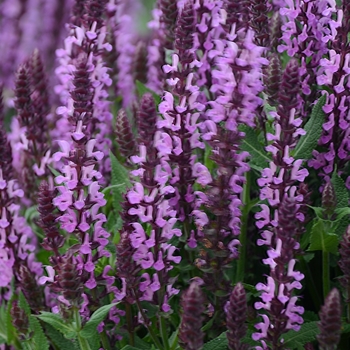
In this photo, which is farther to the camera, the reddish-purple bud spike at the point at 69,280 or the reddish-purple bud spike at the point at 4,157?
the reddish-purple bud spike at the point at 4,157

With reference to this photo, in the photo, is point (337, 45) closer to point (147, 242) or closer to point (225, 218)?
point (225, 218)

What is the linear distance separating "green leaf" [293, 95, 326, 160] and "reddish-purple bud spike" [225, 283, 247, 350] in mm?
447

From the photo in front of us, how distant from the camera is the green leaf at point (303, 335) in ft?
5.03

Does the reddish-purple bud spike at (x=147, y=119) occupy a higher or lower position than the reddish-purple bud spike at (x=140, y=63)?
lower

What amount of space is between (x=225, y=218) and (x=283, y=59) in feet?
2.36

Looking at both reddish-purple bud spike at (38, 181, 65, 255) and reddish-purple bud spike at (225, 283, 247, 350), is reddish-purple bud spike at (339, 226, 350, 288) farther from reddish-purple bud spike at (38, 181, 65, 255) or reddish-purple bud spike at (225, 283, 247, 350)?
reddish-purple bud spike at (38, 181, 65, 255)

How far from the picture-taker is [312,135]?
1598 mm

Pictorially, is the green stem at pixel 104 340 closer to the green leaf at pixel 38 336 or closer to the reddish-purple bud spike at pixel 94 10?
the green leaf at pixel 38 336

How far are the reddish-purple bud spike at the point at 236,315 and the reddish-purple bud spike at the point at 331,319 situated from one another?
0.51 feet

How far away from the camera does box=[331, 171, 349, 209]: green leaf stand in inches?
64.4

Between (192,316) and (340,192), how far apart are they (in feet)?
2.08

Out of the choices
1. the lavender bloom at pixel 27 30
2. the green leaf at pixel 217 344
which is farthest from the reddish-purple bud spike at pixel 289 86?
the lavender bloom at pixel 27 30

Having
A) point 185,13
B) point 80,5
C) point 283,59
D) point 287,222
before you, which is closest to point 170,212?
point 287,222

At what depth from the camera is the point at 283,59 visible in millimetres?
2021
